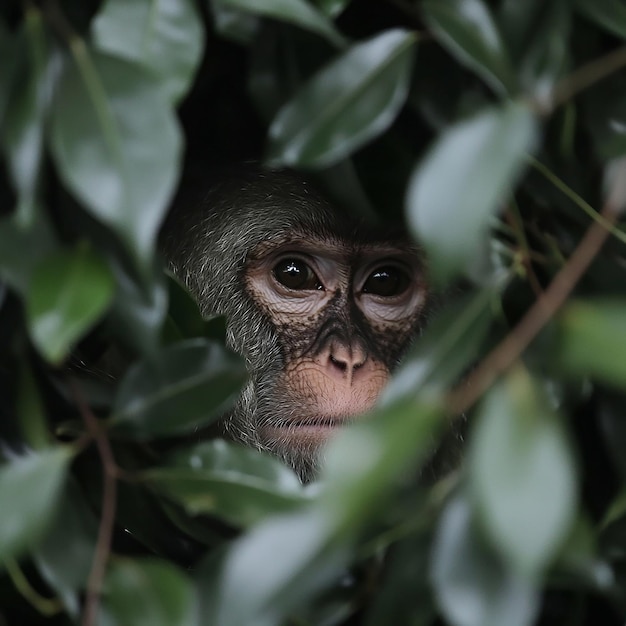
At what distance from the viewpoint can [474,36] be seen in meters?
0.64

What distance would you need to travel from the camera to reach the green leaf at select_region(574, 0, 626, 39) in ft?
2.23

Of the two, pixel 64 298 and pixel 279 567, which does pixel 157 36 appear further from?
pixel 279 567

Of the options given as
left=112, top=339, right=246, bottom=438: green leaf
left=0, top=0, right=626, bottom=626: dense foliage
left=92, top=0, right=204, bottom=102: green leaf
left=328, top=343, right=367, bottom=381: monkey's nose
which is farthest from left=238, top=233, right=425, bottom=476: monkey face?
left=92, top=0, right=204, bottom=102: green leaf

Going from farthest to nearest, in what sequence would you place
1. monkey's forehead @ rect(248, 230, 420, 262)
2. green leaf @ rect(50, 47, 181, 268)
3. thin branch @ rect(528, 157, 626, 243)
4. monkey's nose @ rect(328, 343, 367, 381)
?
monkey's forehead @ rect(248, 230, 420, 262), monkey's nose @ rect(328, 343, 367, 381), thin branch @ rect(528, 157, 626, 243), green leaf @ rect(50, 47, 181, 268)

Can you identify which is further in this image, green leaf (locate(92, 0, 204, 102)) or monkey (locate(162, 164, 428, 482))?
monkey (locate(162, 164, 428, 482))

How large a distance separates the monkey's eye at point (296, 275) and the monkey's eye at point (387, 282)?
74 millimetres

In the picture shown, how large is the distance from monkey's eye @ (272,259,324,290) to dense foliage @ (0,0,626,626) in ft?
1.76

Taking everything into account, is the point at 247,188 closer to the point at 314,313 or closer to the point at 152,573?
the point at 314,313

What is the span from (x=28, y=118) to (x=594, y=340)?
337 mm

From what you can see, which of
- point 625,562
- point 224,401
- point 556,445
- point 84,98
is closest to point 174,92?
point 84,98

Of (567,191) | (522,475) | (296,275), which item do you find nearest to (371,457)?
(522,475)

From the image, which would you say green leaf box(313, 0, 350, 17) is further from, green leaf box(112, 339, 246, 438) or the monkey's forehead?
the monkey's forehead

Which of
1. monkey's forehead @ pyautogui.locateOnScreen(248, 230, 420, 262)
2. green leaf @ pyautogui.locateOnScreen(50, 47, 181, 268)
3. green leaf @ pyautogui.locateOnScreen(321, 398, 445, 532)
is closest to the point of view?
green leaf @ pyautogui.locateOnScreen(321, 398, 445, 532)

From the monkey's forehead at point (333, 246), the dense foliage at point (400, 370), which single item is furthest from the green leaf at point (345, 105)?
the monkey's forehead at point (333, 246)
